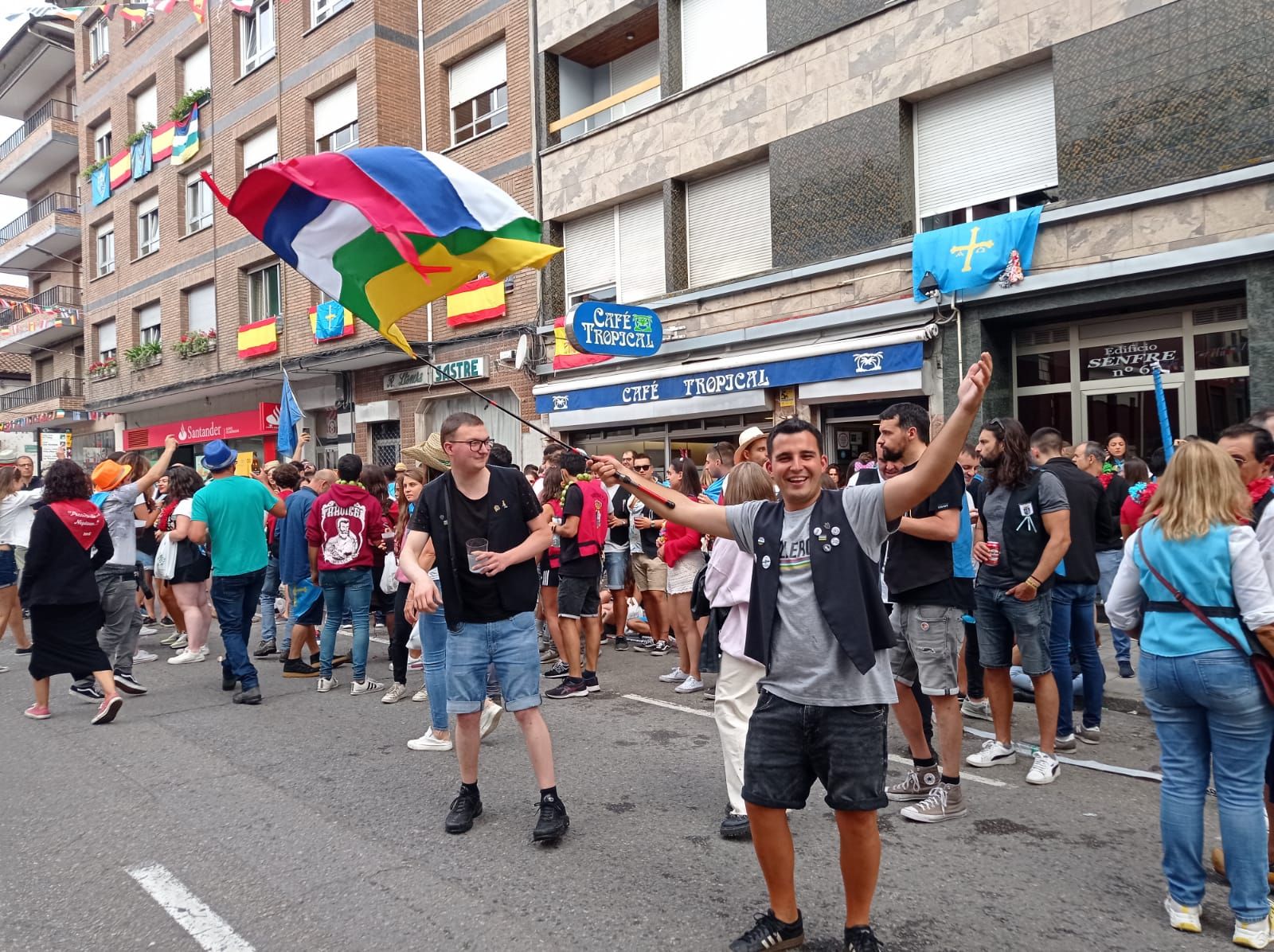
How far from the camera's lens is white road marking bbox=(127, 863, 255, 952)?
3330 millimetres

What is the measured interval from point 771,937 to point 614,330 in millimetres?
10016

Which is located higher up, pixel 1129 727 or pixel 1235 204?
pixel 1235 204

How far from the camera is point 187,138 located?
2400 cm

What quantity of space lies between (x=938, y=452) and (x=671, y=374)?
11257mm

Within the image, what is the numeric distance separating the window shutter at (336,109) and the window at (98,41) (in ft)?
41.0

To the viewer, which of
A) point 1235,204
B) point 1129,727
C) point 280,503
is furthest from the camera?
point 1235,204

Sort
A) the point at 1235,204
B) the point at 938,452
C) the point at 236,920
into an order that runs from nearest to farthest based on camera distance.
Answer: the point at 938,452
the point at 236,920
the point at 1235,204

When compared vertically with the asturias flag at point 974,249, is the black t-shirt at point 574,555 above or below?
below

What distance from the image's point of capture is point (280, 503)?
8227 mm

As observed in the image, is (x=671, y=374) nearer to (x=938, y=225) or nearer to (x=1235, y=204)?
(x=938, y=225)

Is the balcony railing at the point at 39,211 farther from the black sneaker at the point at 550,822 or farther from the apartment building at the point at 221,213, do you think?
the black sneaker at the point at 550,822

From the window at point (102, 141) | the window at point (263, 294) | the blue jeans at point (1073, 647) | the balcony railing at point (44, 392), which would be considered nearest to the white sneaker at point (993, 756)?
the blue jeans at point (1073, 647)

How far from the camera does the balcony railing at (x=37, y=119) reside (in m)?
32.1

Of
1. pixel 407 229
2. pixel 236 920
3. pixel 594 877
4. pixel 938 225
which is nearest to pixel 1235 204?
pixel 938 225
